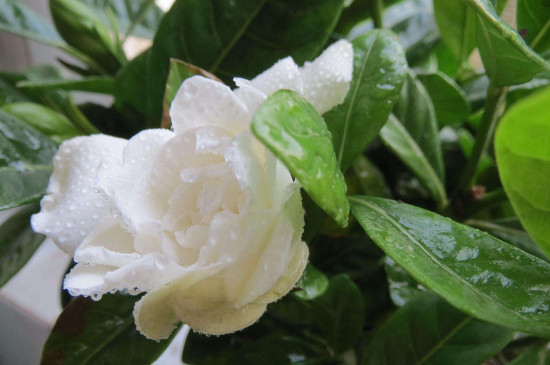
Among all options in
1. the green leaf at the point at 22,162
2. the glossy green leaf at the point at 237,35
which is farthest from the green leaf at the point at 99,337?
the glossy green leaf at the point at 237,35

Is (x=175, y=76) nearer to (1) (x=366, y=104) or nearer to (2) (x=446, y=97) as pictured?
(1) (x=366, y=104)

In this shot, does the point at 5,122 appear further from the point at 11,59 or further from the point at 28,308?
the point at 11,59

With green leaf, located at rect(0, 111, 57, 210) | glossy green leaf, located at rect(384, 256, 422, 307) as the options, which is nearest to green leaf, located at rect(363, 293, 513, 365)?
glossy green leaf, located at rect(384, 256, 422, 307)

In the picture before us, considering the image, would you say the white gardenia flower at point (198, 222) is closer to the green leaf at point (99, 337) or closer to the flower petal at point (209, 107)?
the flower petal at point (209, 107)

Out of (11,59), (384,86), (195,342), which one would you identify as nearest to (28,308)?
(195,342)

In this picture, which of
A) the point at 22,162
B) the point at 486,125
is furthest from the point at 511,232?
the point at 22,162

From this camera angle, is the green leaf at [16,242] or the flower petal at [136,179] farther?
the green leaf at [16,242]
